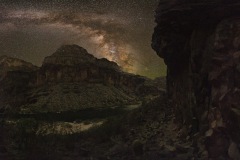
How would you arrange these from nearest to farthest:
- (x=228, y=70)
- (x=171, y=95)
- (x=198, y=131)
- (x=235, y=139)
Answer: (x=235, y=139)
(x=228, y=70)
(x=198, y=131)
(x=171, y=95)

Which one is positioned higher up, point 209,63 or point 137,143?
point 209,63

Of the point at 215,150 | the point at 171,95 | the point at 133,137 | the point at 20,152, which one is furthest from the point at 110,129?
the point at 215,150

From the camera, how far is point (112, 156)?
1576 inches

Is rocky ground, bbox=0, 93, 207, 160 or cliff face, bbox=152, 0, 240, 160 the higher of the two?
cliff face, bbox=152, 0, 240, 160

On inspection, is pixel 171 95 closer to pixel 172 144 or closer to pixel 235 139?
pixel 172 144

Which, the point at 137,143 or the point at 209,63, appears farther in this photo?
the point at 137,143

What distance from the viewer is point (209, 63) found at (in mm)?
35375

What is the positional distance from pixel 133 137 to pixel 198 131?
10710 mm

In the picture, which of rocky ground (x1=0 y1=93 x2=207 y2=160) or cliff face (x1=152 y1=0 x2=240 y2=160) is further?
rocky ground (x1=0 y1=93 x2=207 y2=160)

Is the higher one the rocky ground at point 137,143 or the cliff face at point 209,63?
the cliff face at point 209,63

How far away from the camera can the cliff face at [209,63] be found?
3183 cm

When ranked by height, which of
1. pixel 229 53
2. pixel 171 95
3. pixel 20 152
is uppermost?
pixel 229 53

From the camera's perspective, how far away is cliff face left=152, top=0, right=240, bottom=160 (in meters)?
31.8

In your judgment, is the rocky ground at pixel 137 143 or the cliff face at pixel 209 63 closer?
the cliff face at pixel 209 63
